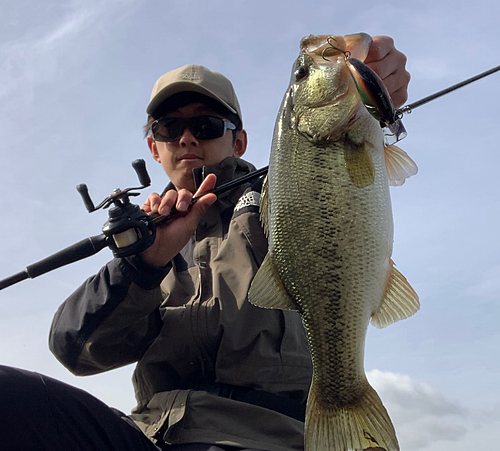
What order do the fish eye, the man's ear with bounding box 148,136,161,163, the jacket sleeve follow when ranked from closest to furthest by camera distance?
the fish eye, the jacket sleeve, the man's ear with bounding box 148,136,161,163

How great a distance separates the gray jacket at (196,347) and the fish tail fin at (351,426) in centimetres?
53

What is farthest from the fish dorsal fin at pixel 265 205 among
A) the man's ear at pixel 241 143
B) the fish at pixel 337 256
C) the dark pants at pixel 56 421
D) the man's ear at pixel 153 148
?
the man's ear at pixel 153 148

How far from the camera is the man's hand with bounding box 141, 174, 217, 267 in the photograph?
3232 mm

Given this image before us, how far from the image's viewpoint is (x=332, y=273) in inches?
100.0

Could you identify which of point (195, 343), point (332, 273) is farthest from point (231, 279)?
point (332, 273)

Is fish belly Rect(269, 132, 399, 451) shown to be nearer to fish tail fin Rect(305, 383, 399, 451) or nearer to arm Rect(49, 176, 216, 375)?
fish tail fin Rect(305, 383, 399, 451)

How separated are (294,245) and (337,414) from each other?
0.73m

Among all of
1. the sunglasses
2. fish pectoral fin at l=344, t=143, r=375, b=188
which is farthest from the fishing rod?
the sunglasses

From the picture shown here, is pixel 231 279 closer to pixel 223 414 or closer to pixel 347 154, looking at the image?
pixel 223 414

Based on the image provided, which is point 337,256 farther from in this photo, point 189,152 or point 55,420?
point 189,152

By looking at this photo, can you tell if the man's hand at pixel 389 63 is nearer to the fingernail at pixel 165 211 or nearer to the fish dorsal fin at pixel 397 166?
the fish dorsal fin at pixel 397 166

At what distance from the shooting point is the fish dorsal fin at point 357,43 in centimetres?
285

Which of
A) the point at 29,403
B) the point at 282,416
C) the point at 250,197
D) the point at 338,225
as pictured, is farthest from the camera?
the point at 250,197

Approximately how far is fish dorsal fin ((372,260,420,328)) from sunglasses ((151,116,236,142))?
1933mm
